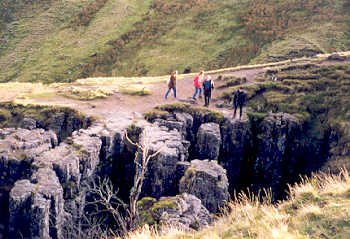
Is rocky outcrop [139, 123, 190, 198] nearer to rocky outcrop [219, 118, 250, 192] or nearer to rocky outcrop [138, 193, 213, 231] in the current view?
rocky outcrop [138, 193, 213, 231]

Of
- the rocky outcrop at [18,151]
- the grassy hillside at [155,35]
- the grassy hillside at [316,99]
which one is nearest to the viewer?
the rocky outcrop at [18,151]

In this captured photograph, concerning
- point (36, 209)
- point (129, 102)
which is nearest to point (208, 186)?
point (36, 209)

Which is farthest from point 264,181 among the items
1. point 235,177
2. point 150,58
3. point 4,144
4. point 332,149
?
point 150,58

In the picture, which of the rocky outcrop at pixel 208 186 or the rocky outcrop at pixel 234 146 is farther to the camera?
the rocky outcrop at pixel 234 146

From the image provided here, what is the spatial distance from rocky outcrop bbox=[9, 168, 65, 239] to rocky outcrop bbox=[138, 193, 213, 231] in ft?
12.8

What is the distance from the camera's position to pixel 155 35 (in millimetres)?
66812

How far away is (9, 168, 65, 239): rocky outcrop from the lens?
13.8 m

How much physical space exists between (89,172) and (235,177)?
1165 cm

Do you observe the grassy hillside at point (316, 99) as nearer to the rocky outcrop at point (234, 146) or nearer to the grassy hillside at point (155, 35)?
the rocky outcrop at point (234, 146)

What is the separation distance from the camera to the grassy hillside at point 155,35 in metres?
57.0

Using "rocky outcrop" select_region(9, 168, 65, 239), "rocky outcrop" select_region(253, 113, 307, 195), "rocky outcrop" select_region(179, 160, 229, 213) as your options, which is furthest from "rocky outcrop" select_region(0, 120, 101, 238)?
"rocky outcrop" select_region(253, 113, 307, 195)

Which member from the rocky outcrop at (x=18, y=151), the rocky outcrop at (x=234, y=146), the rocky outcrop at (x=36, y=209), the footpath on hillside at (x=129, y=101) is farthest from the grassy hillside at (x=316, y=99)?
the rocky outcrop at (x=36, y=209)

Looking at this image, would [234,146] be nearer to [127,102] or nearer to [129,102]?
[129,102]

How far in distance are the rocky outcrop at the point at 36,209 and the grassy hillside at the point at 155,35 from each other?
140 feet
